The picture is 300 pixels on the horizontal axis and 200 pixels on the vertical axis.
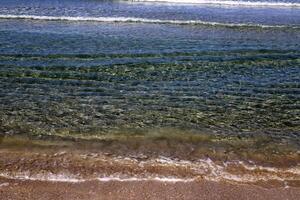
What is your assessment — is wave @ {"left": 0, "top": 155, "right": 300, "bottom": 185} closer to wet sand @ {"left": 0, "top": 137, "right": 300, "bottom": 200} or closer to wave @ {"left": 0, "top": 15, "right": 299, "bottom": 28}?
wet sand @ {"left": 0, "top": 137, "right": 300, "bottom": 200}

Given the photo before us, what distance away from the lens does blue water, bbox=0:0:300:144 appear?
9125 mm

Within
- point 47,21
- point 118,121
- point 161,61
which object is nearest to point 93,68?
point 161,61

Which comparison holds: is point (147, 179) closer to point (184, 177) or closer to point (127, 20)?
point (184, 177)

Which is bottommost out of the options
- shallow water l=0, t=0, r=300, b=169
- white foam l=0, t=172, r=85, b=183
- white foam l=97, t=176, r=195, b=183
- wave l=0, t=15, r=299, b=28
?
white foam l=0, t=172, r=85, b=183

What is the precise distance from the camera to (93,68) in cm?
1295

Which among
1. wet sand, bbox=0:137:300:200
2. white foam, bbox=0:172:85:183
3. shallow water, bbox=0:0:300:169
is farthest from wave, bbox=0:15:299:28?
white foam, bbox=0:172:85:183

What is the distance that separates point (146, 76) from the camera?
1230 cm

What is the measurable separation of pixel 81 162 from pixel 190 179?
186 centimetres

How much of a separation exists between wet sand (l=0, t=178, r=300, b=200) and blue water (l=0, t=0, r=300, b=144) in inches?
80.7

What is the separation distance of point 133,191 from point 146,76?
625cm

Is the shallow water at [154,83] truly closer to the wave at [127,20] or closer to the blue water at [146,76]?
the blue water at [146,76]

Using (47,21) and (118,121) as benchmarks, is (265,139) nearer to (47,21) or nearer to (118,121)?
(118,121)

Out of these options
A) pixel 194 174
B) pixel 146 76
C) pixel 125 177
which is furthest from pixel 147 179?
pixel 146 76

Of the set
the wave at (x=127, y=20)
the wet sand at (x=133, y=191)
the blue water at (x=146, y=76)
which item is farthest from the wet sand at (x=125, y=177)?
the wave at (x=127, y=20)
